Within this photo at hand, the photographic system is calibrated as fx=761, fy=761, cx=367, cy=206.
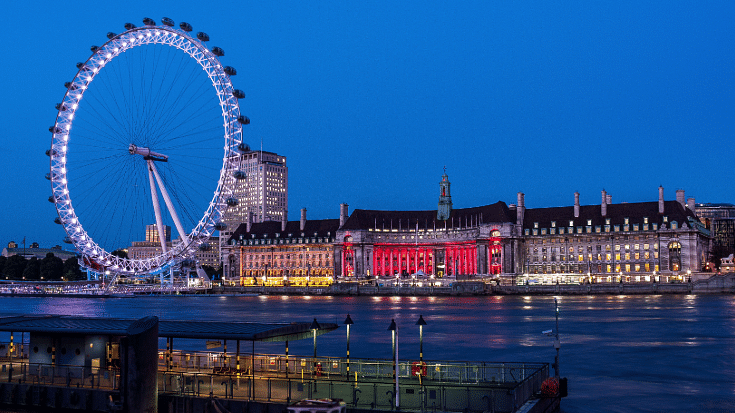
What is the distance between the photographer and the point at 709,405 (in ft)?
114

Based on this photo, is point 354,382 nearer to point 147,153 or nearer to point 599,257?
point 147,153

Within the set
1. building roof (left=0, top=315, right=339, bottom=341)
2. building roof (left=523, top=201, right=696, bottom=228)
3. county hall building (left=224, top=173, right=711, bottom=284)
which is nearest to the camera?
building roof (left=0, top=315, right=339, bottom=341)

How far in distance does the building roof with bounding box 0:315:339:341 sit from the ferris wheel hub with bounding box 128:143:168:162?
5782 centimetres

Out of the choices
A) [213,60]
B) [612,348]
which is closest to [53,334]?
[612,348]

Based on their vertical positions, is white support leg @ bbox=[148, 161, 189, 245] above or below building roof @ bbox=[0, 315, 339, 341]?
above

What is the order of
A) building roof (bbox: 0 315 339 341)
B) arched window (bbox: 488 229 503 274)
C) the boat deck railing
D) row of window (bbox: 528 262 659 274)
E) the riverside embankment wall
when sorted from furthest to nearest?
arched window (bbox: 488 229 503 274) < row of window (bbox: 528 262 659 274) < the riverside embankment wall < building roof (bbox: 0 315 339 341) < the boat deck railing

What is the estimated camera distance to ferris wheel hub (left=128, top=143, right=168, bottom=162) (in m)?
91.1

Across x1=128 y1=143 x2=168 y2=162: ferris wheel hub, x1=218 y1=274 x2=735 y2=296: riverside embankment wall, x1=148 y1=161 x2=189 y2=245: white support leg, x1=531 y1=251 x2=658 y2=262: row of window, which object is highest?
x1=128 y1=143 x2=168 y2=162: ferris wheel hub

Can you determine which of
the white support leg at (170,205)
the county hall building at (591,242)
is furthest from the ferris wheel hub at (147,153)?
the county hall building at (591,242)

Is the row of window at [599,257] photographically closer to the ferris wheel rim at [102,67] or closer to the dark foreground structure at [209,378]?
the ferris wheel rim at [102,67]

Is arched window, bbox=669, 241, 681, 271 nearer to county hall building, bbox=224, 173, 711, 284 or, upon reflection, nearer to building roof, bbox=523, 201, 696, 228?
county hall building, bbox=224, 173, 711, 284

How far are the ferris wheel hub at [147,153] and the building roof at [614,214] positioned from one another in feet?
363

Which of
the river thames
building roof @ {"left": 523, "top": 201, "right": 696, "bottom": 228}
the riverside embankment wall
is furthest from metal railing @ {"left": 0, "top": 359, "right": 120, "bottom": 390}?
building roof @ {"left": 523, "top": 201, "right": 696, "bottom": 228}

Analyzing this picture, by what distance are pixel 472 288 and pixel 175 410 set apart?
459 ft
